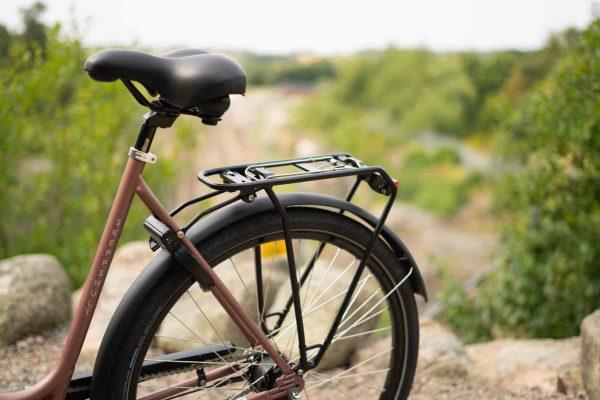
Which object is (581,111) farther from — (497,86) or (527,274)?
(497,86)

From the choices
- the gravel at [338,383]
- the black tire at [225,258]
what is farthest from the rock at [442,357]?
the black tire at [225,258]

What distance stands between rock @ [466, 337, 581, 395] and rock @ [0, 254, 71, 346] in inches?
85.3

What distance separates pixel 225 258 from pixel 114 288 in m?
2.05

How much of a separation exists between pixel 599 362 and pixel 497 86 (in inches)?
1095

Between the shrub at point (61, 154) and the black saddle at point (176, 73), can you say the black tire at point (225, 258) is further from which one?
the shrub at point (61, 154)

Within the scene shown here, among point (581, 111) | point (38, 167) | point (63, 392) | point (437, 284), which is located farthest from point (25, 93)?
point (437, 284)

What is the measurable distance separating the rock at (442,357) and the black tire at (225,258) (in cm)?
92

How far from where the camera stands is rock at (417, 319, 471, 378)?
9.77 ft

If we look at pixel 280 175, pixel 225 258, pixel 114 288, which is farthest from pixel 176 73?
pixel 114 288

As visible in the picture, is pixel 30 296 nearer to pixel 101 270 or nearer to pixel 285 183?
pixel 101 270

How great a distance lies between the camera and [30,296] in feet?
10.3

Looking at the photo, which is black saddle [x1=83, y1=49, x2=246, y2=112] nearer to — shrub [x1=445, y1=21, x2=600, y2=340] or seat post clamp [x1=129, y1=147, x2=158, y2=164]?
seat post clamp [x1=129, y1=147, x2=158, y2=164]

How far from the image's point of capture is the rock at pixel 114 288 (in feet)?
10.3

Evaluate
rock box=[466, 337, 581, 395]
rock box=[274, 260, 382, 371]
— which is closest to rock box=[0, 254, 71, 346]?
rock box=[274, 260, 382, 371]
